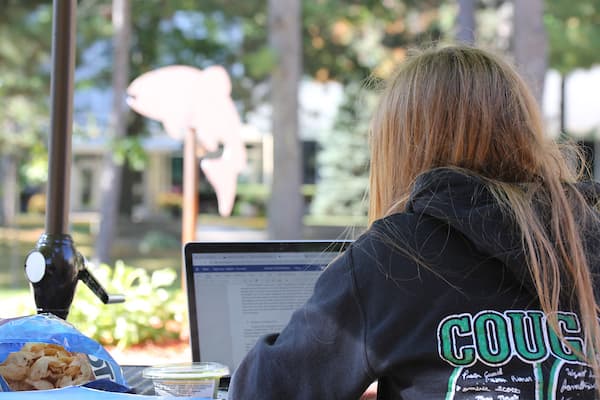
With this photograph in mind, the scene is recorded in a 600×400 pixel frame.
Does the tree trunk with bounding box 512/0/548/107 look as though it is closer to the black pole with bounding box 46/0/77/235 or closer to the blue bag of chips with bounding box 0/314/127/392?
the black pole with bounding box 46/0/77/235

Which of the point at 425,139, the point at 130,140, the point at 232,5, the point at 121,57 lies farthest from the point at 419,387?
the point at 232,5

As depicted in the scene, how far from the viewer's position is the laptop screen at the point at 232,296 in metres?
1.81

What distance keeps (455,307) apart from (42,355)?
80 cm

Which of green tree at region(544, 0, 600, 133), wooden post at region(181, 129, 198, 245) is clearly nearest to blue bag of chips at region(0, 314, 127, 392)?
wooden post at region(181, 129, 198, 245)

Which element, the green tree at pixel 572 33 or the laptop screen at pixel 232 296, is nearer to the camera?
the laptop screen at pixel 232 296

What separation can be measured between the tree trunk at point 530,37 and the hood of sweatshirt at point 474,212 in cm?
632

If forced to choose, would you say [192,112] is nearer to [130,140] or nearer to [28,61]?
[130,140]

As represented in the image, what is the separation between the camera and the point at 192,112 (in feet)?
16.8

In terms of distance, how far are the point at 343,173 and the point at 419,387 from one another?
2128cm

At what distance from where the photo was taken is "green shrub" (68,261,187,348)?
5.36 metres

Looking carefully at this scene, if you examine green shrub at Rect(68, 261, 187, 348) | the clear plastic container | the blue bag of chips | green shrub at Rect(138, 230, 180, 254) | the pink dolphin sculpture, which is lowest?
green shrub at Rect(138, 230, 180, 254)

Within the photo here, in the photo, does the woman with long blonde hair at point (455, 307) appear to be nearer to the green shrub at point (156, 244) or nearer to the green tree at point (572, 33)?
the green tree at point (572, 33)

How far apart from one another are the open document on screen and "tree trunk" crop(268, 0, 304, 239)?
26.7 feet

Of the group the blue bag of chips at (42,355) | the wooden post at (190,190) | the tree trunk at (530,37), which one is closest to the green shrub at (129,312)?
the wooden post at (190,190)
